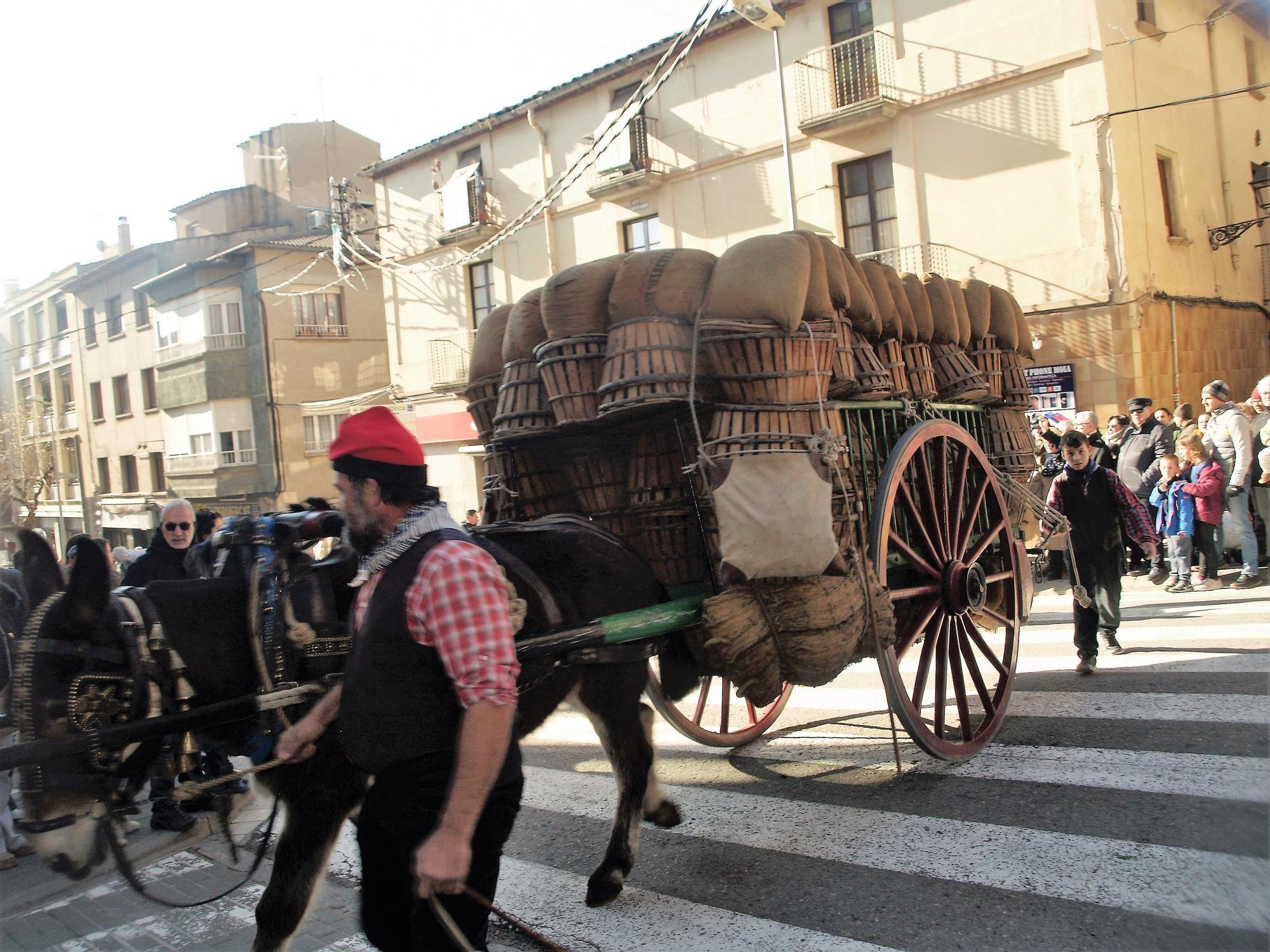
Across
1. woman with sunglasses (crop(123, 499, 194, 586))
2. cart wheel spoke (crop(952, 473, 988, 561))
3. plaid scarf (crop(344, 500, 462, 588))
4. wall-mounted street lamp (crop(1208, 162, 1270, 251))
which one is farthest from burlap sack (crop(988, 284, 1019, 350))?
wall-mounted street lamp (crop(1208, 162, 1270, 251))

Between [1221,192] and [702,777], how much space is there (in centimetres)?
1709

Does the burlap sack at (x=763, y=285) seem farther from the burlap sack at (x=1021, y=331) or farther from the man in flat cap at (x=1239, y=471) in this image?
the man in flat cap at (x=1239, y=471)

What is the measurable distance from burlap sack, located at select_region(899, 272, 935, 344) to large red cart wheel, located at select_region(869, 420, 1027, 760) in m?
0.56

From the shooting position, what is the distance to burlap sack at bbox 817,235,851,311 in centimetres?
450

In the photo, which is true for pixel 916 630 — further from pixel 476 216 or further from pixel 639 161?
pixel 476 216

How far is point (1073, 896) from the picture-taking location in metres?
3.47

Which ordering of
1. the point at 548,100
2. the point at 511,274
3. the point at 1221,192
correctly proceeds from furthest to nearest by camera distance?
the point at 511,274 < the point at 548,100 < the point at 1221,192

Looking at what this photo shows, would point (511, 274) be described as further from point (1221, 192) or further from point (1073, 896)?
point (1073, 896)

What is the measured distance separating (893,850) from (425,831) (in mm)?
2345

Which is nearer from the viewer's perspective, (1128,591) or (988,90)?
(1128,591)

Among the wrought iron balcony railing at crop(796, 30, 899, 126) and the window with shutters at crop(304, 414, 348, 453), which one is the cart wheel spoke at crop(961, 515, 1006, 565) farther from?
the window with shutters at crop(304, 414, 348, 453)

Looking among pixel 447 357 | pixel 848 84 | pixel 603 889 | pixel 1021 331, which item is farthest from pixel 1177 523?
pixel 447 357

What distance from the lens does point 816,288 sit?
4363 millimetres

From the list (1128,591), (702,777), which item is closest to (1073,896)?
(702,777)
